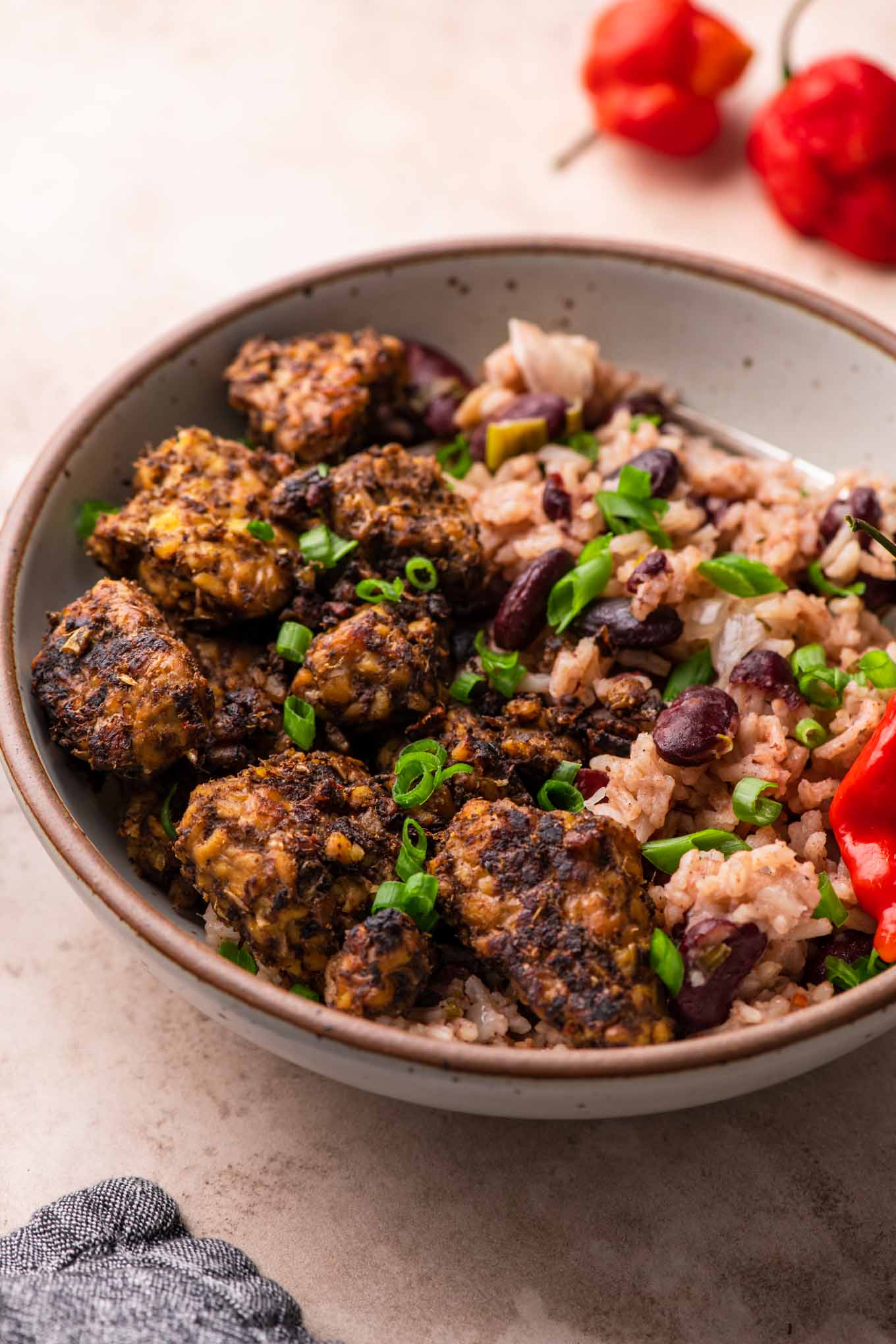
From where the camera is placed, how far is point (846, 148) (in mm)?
5824

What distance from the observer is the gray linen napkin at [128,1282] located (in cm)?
314

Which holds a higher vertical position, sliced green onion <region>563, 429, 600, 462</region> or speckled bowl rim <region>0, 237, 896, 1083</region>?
sliced green onion <region>563, 429, 600, 462</region>

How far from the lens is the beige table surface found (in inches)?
138

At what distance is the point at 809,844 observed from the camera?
3.62 m

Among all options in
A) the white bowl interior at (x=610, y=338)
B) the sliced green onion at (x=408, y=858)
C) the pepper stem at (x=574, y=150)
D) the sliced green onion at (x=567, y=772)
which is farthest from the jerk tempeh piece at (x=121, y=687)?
the pepper stem at (x=574, y=150)

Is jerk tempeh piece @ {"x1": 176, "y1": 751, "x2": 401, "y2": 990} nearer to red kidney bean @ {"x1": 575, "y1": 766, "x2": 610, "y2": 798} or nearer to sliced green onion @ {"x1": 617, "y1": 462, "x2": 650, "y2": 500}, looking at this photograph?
red kidney bean @ {"x1": 575, "y1": 766, "x2": 610, "y2": 798}

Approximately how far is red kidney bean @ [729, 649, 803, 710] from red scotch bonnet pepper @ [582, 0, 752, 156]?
344 centimetres

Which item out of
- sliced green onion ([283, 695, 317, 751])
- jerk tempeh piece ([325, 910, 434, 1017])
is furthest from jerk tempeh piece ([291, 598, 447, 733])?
jerk tempeh piece ([325, 910, 434, 1017])

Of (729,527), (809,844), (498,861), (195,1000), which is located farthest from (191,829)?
(729,527)

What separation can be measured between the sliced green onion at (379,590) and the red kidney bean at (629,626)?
1.92ft

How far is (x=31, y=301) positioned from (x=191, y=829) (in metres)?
3.54

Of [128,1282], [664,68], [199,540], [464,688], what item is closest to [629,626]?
[464,688]

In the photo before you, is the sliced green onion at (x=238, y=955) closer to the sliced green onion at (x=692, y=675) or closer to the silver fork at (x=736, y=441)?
the sliced green onion at (x=692, y=675)

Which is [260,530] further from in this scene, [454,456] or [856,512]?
[856,512]
